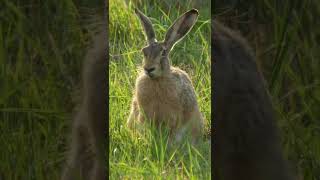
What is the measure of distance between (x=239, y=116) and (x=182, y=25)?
1.06 ft

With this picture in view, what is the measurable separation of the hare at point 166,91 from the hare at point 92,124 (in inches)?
4.5

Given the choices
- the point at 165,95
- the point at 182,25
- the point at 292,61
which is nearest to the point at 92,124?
the point at 165,95

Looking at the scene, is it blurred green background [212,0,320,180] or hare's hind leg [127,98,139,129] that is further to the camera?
hare's hind leg [127,98,139,129]

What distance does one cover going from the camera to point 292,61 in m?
1.85

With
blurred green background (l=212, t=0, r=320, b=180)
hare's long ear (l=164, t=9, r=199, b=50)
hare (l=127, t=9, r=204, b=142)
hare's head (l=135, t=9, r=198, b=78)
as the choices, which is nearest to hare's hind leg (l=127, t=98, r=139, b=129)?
hare (l=127, t=9, r=204, b=142)

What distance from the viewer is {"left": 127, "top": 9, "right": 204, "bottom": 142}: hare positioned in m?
1.93

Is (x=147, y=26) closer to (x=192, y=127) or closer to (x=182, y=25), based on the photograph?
(x=182, y=25)

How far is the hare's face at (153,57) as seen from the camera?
6.37 ft

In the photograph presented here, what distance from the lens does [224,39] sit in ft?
6.03

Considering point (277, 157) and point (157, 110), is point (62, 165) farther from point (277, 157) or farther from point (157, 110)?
point (277, 157)

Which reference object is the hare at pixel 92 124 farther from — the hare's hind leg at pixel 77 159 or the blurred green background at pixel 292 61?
the blurred green background at pixel 292 61

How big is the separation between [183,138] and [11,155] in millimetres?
528

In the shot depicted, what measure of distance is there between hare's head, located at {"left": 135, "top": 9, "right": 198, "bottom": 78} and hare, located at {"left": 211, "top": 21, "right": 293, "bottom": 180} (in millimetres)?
106

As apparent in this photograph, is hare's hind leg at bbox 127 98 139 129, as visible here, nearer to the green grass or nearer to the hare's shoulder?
the green grass
